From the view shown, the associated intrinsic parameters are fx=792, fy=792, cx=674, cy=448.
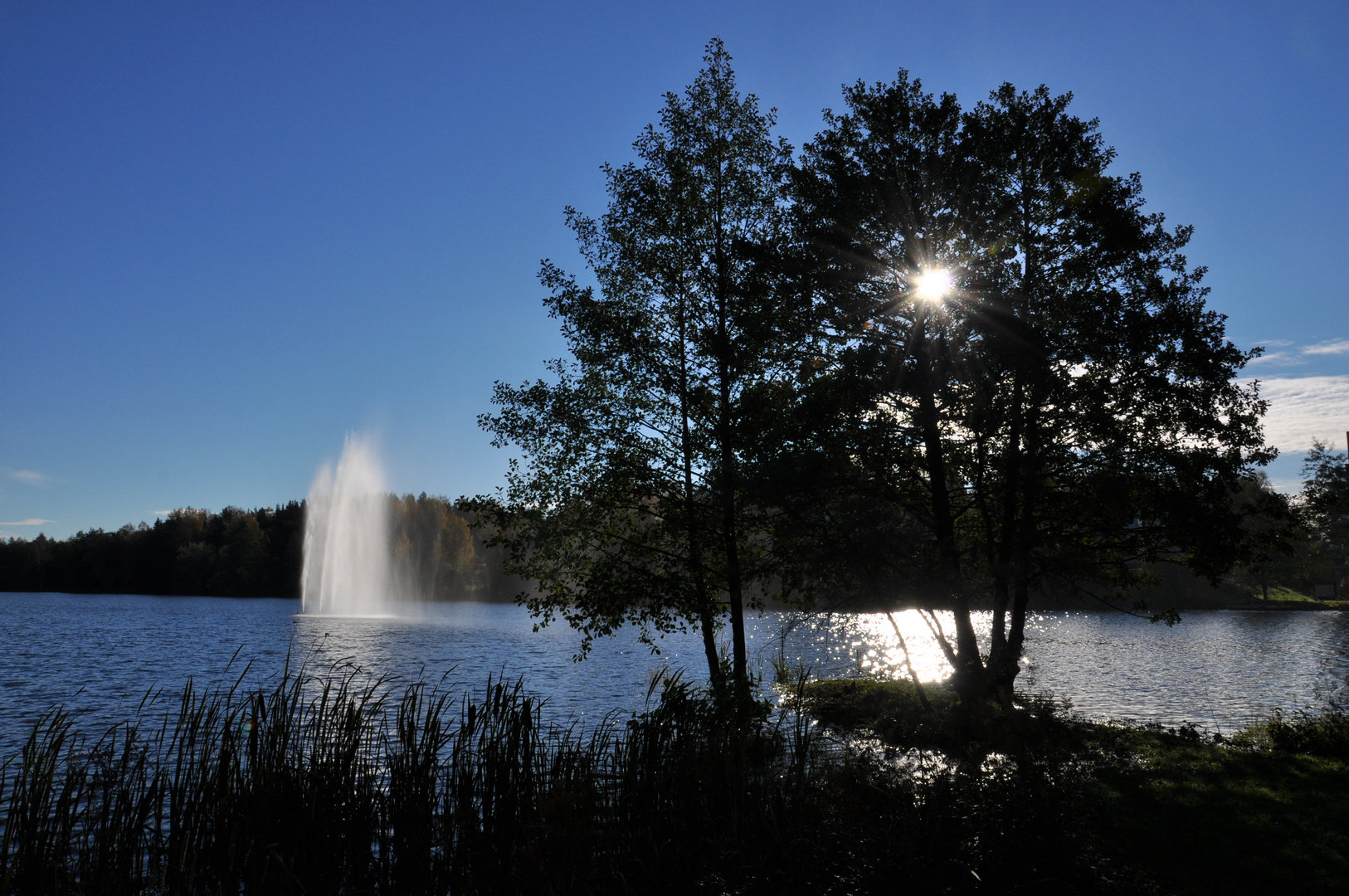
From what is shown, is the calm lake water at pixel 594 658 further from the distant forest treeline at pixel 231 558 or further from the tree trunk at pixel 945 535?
the distant forest treeline at pixel 231 558

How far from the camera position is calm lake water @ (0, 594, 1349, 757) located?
2317cm

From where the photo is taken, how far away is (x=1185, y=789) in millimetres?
11875

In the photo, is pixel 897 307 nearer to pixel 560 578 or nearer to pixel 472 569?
pixel 560 578

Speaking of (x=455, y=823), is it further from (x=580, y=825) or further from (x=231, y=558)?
(x=231, y=558)

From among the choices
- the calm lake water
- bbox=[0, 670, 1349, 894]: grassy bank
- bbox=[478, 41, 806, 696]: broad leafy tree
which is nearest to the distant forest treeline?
the calm lake water

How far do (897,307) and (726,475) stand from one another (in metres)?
5.71

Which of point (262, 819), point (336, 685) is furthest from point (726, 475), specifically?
point (336, 685)

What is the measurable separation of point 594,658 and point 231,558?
102 meters

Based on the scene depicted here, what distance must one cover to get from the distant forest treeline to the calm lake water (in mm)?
48386

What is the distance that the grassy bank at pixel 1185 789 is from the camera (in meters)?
8.60

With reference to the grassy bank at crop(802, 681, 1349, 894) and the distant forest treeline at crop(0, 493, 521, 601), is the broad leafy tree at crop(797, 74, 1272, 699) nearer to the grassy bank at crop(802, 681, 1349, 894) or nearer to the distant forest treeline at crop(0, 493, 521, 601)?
the grassy bank at crop(802, 681, 1349, 894)

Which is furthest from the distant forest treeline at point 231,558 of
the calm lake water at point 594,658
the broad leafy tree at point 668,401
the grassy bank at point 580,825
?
the grassy bank at point 580,825

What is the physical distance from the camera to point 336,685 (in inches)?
986

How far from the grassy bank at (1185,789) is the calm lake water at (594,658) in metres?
3.23
